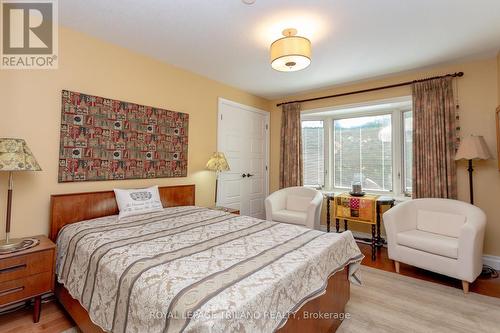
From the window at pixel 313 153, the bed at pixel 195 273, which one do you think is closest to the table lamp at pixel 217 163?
the bed at pixel 195 273

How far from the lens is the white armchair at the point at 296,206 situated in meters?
3.59

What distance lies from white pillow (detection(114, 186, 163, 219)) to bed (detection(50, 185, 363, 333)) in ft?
0.60

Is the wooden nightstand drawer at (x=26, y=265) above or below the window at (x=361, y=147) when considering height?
below

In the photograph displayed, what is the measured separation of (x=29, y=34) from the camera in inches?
90.1

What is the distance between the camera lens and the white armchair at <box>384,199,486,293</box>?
2.38 meters

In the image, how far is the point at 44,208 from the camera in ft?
7.61

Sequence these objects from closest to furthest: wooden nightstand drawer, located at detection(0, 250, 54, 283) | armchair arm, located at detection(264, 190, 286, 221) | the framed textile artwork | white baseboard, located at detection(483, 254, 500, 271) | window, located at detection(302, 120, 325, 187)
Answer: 1. wooden nightstand drawer, located at detection(0, 250, 54, 283)
2. the framed textile artwork
3. white baseboard, located at detection(483, 254, 500, 271)
4. armchair arm, located at detection(264, 190, 286, 221)
5. window, located at detection(302, 120, 325, 187)

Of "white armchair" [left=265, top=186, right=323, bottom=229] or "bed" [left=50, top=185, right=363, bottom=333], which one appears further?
"white armchair" [left=265, top=186, right=323, bottom=229]

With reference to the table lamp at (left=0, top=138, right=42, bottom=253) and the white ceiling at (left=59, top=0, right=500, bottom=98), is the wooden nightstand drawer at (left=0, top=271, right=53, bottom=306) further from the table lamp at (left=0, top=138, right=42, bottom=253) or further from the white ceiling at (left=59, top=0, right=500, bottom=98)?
the white ceiling at (left=59, top=0, right=500, bottom=98)

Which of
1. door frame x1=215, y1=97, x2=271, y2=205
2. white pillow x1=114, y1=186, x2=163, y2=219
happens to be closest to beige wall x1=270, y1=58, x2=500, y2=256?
door frame x1=215, y1=97, x2=271, y2=205

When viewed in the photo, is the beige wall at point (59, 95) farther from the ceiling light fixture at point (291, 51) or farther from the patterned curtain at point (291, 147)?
the patterned curtain at point (291, 147)

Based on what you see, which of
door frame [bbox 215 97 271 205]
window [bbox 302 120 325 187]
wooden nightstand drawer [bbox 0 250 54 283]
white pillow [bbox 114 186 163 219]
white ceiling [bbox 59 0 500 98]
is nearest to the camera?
wooden nightstand drawer [bbox 0 250 54 283]

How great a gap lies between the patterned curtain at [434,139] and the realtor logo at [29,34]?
14.2ft

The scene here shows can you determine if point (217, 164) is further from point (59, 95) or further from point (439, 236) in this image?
point (439, 236)
